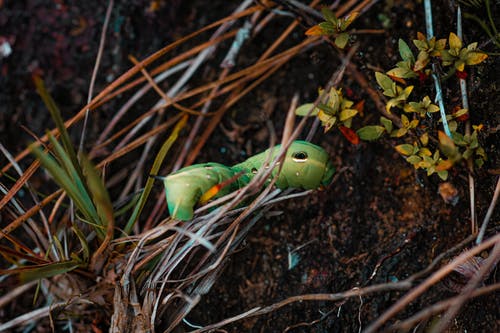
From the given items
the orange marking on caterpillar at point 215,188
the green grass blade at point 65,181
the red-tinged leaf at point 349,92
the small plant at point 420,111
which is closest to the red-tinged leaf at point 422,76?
the small plant at point 420,111

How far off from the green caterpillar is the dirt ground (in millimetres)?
168

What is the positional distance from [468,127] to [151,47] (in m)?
0.94

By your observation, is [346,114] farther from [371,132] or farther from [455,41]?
[455,41]

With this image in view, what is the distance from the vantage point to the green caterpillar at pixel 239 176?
109 cm

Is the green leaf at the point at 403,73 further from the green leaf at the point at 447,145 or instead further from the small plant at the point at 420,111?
the green leaf at the point at 447,145

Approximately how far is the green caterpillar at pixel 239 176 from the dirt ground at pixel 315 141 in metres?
0.17

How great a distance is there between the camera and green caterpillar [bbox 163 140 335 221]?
3.58ft

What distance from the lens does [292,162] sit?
1.13 m

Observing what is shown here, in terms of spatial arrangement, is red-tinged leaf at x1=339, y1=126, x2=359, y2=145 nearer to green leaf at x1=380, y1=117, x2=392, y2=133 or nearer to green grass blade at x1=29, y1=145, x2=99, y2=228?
green leaf at x1=380, y1=117, x2=392, y2=133

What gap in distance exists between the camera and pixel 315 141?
1.40 m

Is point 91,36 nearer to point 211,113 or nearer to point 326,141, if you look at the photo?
point 211,113

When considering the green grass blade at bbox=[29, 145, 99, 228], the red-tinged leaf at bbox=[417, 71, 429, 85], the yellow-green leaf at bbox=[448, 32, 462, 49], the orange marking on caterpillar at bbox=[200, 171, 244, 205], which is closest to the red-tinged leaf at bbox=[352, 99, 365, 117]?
the red-tinged leaf at bbox=[417, 71, 429, 85]

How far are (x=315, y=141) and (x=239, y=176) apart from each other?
1.15 feet

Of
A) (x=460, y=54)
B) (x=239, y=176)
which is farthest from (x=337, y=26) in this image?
(x=239, y=176)
